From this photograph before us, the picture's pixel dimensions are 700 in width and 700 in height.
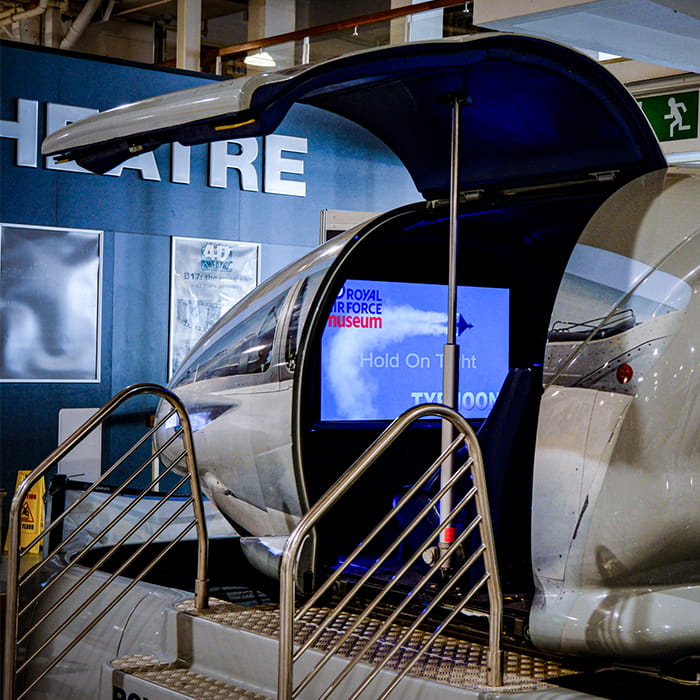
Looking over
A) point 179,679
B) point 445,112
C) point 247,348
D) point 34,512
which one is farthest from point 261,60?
point 179,679

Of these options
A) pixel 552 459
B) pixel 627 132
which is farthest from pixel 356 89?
pixel 552 459

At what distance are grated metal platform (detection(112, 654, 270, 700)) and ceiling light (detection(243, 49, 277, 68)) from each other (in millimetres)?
6821

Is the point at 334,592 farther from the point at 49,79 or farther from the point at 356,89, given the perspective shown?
the point at 49,79

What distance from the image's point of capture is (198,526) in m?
4.90

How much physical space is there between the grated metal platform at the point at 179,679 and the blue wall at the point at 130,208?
4.68 metres

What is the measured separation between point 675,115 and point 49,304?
525 centimetres

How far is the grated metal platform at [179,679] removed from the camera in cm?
425

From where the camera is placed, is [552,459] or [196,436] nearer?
[552,459]

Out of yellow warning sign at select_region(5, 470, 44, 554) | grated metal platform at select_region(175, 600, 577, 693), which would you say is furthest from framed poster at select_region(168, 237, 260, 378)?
grated metal platform at select_region(175, 600, 577, 693)

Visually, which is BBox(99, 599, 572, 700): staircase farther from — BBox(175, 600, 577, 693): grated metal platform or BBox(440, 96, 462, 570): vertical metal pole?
BBox(440, 96, 462, 570): vertical metal pole

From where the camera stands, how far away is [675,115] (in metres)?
8.59

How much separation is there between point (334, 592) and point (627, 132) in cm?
230

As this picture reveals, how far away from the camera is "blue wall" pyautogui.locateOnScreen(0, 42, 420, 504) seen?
9.09m

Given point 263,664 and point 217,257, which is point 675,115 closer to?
point 217,257
